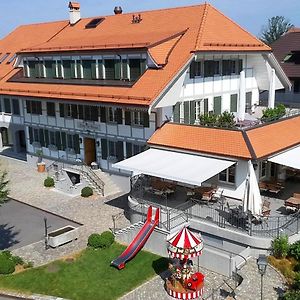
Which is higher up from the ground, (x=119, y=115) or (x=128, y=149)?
(x=119, y=115)

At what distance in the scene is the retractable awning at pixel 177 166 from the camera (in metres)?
21.5

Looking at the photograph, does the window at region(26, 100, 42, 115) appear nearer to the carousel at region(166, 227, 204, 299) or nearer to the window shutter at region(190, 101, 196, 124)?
the window shutter at region(190, 101, 196, 124)

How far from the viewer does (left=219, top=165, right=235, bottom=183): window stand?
23578 millimetres

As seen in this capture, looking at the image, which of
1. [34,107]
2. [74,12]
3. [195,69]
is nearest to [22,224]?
[34,107]

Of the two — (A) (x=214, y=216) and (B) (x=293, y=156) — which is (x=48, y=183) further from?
(B) (x=293, y=156)

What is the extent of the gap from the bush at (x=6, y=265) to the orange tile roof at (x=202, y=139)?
10468 millimetres

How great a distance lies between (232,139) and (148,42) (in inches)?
321

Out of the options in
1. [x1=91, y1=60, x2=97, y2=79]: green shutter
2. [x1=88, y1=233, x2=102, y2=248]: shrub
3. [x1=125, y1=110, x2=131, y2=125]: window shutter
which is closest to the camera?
[x1=88, y1=233, x2=102, y2=248]: shrub

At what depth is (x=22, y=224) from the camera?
2525 centimetres

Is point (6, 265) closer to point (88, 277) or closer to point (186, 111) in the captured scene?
point (88, 277)

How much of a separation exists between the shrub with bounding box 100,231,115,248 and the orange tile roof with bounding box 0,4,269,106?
7.31m

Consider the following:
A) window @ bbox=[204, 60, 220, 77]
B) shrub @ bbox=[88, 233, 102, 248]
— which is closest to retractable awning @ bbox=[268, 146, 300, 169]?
window @ bbox=[204, 60, 220, 77]

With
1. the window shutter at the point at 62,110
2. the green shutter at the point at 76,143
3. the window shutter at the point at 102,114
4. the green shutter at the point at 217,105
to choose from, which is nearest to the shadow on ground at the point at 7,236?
the green shutter at the point at 76,143

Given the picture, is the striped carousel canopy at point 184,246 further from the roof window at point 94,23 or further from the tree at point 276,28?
the tree at point 276,28
